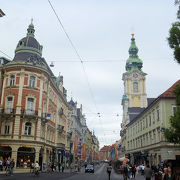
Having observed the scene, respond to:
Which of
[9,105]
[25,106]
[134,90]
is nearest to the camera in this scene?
[25,106]

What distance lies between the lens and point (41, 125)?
1531 inches

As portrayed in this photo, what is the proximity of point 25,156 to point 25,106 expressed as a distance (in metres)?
7.10

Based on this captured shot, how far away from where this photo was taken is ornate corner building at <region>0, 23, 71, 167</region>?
35.8 meters

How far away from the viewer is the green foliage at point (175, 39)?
1572 centimetres

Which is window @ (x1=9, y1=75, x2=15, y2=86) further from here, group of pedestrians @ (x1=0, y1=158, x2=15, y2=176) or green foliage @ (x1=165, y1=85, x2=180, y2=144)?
green foliage @ (x1=165, y1=85, x2=180, y2=144)

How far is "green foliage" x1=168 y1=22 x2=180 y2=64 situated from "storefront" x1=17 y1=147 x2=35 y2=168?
88.0 ft

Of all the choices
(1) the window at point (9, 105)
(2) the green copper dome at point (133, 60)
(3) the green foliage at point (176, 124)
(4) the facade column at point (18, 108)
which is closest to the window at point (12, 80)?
(4) the facade column at point (18, 108)

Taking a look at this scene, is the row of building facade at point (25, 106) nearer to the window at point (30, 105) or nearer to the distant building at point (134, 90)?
the window at point (30, 105)

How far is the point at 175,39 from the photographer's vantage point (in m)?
16.1

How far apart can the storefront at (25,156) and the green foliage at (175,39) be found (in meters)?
26.8

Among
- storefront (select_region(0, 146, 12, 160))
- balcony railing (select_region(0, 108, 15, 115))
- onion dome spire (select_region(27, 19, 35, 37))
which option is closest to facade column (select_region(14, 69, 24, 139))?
balcony railing (select_region(0, 108, 15, 115))

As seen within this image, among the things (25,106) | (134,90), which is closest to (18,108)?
(25,106)

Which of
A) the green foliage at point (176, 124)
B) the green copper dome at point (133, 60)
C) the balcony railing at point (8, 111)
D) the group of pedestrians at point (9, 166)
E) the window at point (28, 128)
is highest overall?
the green copper dome at point (133, 60)

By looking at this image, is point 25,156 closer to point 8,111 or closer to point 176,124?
point 8,111
